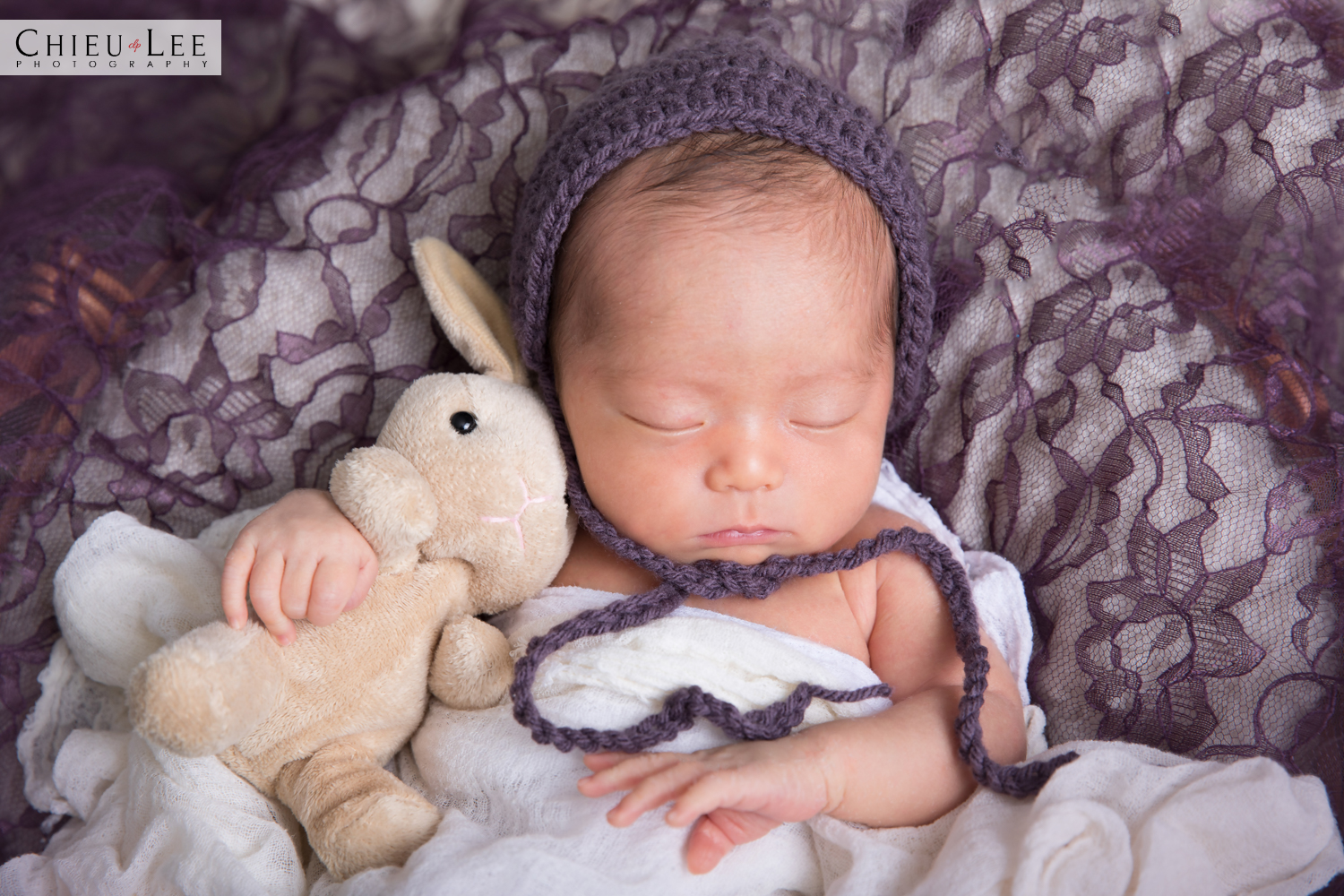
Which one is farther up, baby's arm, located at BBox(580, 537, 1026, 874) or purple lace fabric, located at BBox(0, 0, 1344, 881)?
purple lace fabric, located at BBox(0, 0, 1344, 881)

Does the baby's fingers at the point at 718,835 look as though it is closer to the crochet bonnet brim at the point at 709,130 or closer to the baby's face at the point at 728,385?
the baby's face at the point at 728,385

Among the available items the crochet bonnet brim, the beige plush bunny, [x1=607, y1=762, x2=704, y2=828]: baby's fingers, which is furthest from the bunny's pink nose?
[x1=607, y1=762, x2=704, y2=828]: baby's fingers

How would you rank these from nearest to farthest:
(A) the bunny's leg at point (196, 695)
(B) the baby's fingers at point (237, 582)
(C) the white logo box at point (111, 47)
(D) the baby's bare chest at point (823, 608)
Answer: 1. (A) the bunny's leg at point (196, 695)
2. (B) the baby's fingers at point (237, 582)
3. (D) the baby's bare chest at point (823, 608)
4. (C) the white logo box at point (111, 47)

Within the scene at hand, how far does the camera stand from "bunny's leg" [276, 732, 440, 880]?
1.09 metres

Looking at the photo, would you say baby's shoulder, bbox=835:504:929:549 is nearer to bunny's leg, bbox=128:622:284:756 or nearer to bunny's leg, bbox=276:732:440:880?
bunny's leg, bbox=276:732:440:880

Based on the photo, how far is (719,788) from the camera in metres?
1.04

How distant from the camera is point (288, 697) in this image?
3.72 feet

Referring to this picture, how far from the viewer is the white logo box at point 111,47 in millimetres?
1634

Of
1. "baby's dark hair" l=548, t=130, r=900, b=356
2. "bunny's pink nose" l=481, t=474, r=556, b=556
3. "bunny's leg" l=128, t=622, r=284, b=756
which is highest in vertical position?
"baby's dark hair" l=548, t=130, r=900, b=356

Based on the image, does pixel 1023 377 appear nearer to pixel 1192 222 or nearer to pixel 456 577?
pixel 1192 222

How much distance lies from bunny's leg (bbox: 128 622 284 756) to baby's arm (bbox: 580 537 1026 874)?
39 cm

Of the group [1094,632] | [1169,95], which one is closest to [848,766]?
[1094,632]

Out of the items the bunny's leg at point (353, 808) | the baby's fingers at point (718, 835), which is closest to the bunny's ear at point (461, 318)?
the bunny's leg at point (353, 808)

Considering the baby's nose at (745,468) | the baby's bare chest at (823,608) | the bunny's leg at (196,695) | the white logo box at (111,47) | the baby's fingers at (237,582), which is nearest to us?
the bunny's leg at (196,695)
